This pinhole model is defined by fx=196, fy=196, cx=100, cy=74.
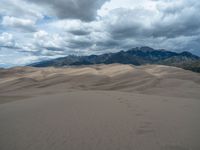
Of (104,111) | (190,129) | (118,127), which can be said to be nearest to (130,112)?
(104,111)

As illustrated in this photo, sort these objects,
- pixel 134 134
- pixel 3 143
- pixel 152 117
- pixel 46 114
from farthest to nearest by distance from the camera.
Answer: pixel 46 114 → pixel 152 117 → pixel 134 134 → pixel 3 143

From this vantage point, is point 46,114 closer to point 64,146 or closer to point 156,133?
point 64,146

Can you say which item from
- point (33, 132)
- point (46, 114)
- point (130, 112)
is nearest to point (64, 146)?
point (33, 132)

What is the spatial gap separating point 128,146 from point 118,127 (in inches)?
49.8

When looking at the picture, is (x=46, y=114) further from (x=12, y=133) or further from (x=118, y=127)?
(x=118, y=127)

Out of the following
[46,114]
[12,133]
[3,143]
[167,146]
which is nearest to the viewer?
[167,146]

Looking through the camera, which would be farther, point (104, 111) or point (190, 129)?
point (104, 111)

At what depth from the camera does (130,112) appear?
7.32 metres

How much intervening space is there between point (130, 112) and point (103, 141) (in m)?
2.99

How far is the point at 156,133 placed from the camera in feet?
16.4

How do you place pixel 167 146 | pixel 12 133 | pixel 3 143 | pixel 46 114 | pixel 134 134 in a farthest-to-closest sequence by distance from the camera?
pixel 46 114
pixel 12 133
pixel 134 134
pixel 3 143
pixel 167 146

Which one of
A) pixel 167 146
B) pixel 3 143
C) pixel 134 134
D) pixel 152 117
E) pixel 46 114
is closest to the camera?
pixel 167 146

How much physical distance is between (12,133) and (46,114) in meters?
1.94

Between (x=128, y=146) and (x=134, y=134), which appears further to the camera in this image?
(x=134, y=134)
